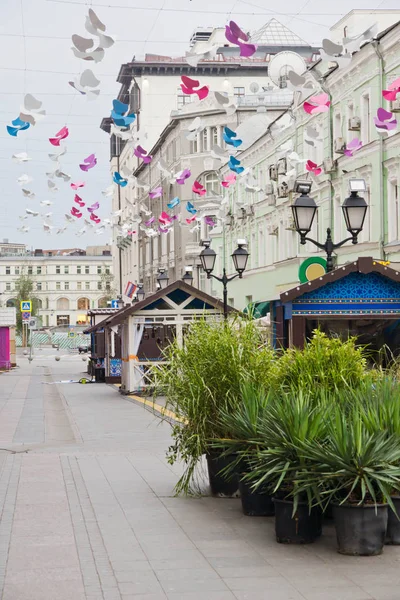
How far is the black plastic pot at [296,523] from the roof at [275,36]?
64.7m

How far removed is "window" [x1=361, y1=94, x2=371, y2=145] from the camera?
98.7 feet

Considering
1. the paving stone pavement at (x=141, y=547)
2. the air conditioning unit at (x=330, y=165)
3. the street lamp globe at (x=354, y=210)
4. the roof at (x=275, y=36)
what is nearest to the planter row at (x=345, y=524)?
the paving stone pavement at (x=141, y=547)

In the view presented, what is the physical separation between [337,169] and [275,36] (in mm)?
40553

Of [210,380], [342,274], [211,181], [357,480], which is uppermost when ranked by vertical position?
[211,181]

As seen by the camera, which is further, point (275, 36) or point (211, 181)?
point (275, 36)

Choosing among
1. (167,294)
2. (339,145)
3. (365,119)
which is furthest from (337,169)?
(167,294)

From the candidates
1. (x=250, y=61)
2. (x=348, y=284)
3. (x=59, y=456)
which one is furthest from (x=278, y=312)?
(x=250, y=61)

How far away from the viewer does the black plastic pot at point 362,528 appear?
7.70 meters

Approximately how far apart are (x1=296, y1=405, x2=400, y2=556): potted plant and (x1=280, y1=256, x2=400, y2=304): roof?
795cm

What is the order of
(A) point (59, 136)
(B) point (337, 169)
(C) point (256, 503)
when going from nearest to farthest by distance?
(C) point (256, 503)
(A) point (59, 136)
(B) point (337, 169)

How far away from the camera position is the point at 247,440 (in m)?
9.09

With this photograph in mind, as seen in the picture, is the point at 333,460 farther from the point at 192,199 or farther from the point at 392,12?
the point at 192,199

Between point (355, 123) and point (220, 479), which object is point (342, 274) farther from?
point (355, 123)

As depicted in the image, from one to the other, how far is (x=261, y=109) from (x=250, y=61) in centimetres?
5051
